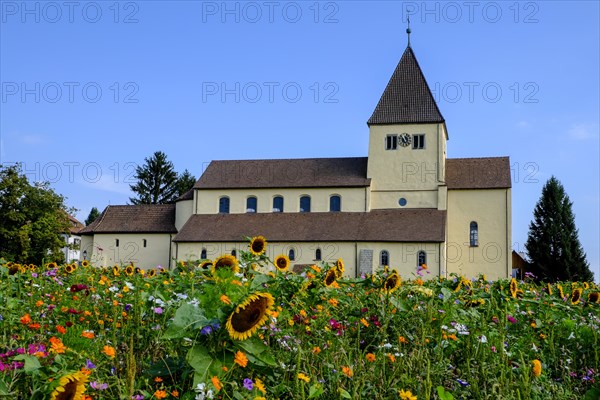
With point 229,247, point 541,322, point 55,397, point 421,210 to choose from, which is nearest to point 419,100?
point 421,210

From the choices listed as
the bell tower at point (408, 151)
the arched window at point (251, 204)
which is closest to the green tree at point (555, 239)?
the bell tower at point (408, 151)

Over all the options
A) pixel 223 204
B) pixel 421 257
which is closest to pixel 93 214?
pixel 223 204

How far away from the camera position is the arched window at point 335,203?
45688 mm

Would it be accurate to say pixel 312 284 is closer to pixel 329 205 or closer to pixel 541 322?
pixel 541 322

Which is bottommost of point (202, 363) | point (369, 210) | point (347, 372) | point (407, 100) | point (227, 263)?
point (347, 372)

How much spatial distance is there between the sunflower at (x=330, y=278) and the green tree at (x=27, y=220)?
44639 mm

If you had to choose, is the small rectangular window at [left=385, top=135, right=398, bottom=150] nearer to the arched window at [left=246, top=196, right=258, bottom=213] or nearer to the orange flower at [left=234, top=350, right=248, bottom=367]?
the arched window at [left=246, top=196, right=258, bottom=213]

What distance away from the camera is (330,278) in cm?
550

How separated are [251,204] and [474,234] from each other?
50.9 ft

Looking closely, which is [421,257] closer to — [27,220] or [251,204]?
[251,204]

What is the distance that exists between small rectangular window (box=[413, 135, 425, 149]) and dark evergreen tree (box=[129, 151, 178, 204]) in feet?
118

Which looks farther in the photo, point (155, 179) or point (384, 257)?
point (155, 179)

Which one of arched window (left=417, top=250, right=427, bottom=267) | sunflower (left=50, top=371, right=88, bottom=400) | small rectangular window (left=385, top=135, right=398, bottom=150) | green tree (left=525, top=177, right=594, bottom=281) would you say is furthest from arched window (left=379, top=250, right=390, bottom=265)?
sunflower (left=50, top=371, right=88, bottom=400)

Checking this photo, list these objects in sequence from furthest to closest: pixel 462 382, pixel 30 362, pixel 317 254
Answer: pixel 317 254, pixel 462 382, pixel 30 362
